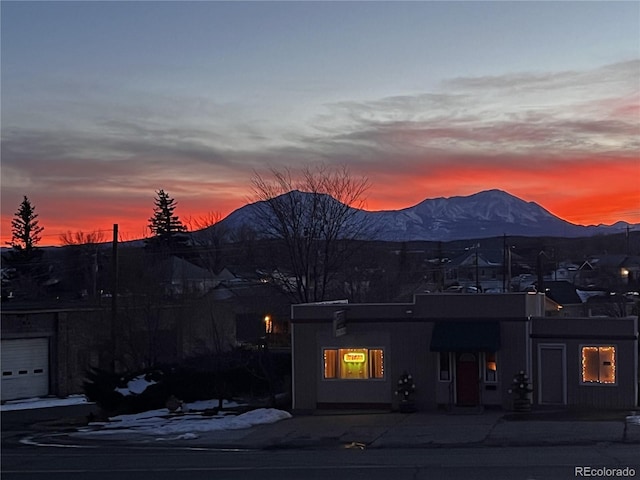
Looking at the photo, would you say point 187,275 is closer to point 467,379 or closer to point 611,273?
point 611,273

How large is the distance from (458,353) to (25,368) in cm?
2628

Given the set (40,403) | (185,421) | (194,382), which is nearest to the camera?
(185,421)

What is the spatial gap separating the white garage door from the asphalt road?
23.5 metres

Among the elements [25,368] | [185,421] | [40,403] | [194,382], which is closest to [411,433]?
[185,421]

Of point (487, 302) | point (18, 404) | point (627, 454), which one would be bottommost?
point (18, 404)

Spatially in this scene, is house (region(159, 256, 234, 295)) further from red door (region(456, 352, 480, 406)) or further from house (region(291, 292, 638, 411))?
red door (region(456, 352, 480, 406))

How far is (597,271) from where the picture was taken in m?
102

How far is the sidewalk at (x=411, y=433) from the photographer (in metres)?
22.9

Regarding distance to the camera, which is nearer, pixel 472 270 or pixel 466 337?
pixel 466 337

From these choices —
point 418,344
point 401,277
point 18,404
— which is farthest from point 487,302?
point 401,277

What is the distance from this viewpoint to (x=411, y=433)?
2509 cm

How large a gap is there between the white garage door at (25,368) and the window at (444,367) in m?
25.4

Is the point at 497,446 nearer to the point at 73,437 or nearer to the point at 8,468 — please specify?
the point at 8,468

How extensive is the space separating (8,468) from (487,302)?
55.7 ft
